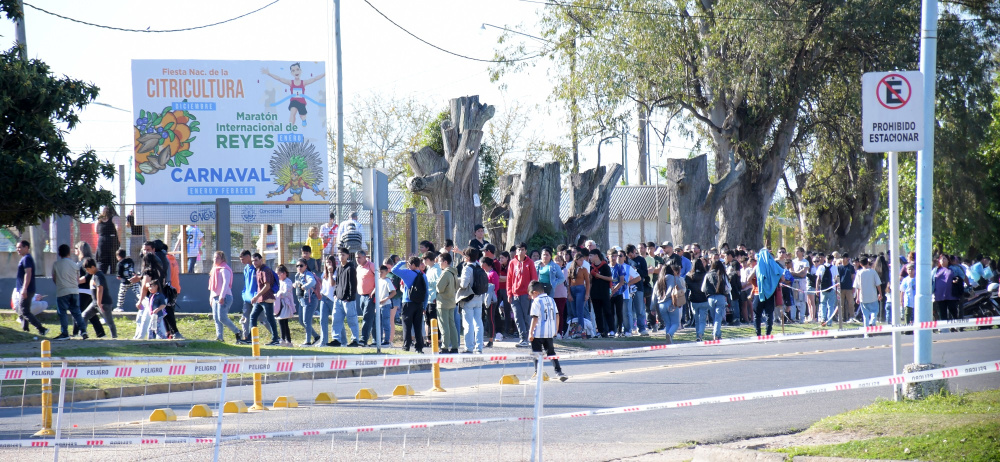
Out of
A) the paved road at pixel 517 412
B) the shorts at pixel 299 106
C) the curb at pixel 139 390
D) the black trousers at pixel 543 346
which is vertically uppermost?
the shorts at pixel 299 106

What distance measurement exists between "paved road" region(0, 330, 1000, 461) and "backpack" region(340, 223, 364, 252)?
6211 millimetres

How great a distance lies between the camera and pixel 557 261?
61.7ft

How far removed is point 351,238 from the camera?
2000cm

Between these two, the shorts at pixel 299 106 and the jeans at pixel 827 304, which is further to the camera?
the shorts at pixel 299 106

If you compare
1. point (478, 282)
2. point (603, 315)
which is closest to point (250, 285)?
point (478, 282)

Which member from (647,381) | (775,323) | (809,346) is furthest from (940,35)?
(647,381)

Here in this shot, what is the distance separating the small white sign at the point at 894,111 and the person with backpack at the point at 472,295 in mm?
7733

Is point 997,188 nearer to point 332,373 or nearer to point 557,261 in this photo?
point 557,261

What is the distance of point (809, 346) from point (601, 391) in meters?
7.82

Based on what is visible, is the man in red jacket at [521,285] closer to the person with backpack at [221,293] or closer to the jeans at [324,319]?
the jeans at [324,319]

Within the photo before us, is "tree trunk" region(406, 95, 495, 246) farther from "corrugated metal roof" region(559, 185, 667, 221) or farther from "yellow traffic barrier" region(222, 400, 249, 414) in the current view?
"corrugated metal roof" region(559, 185, 667, 221)

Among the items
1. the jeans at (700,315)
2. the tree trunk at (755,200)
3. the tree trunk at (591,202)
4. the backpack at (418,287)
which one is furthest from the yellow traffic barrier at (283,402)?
the tree trunk at (755,200)

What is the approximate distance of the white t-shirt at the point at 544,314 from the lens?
1181 cm

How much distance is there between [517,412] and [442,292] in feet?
21.4
